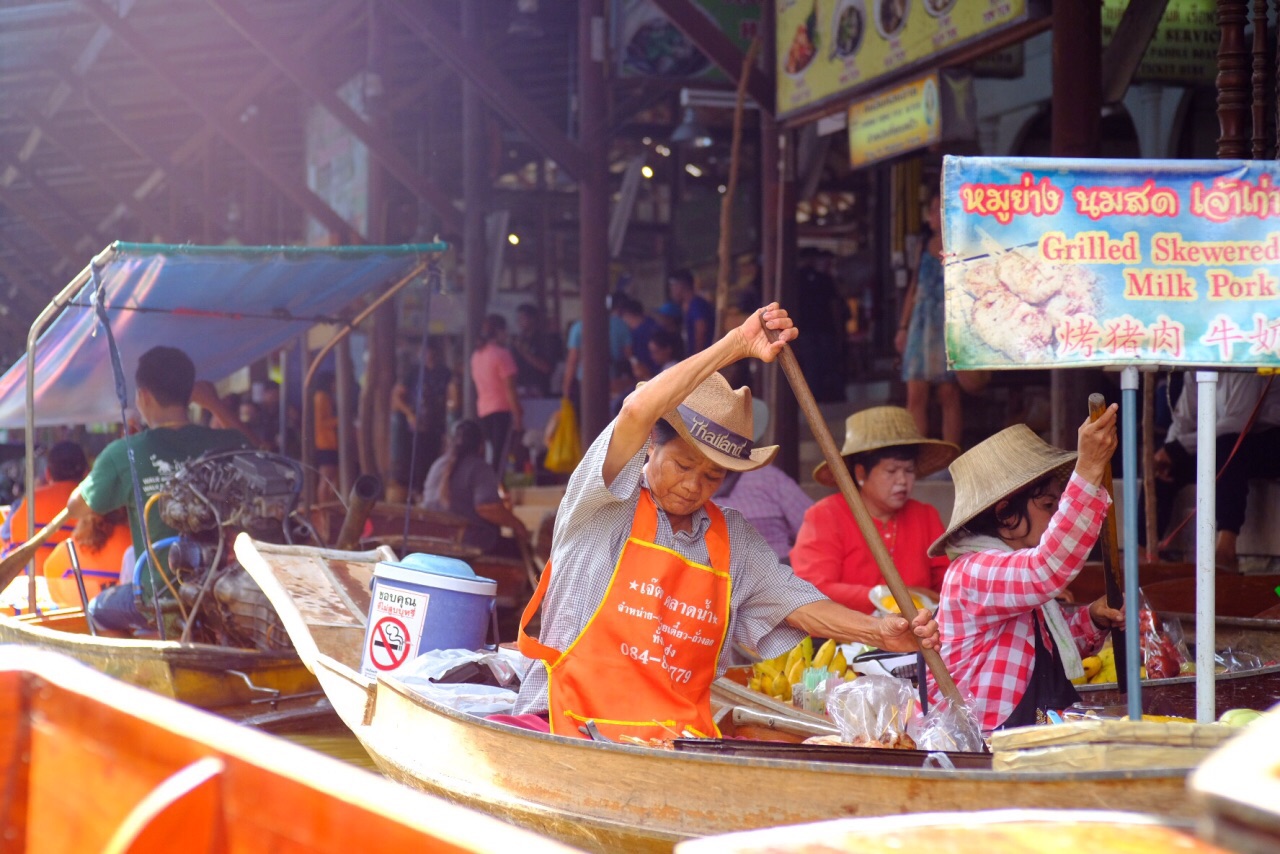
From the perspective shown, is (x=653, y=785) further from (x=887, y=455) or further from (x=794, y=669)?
(x=887, y=455)

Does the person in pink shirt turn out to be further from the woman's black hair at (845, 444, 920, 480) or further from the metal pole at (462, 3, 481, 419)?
the woman's black hair at (845, 444, 920, 480)

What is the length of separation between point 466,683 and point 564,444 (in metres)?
7.78

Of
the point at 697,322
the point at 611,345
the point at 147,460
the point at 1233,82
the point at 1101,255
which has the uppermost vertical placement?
the point at 1233,82

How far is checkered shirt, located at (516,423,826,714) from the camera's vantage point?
3.34m

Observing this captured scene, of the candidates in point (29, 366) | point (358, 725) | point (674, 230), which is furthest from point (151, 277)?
point (674, 230)

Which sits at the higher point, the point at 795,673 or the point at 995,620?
the point at 995,620

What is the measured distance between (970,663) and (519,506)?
321 inches

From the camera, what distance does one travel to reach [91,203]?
21938 millimetres

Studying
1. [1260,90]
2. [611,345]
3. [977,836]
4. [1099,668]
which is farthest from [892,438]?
[611,345]

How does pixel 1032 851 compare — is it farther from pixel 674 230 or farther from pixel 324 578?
pixel 674 230

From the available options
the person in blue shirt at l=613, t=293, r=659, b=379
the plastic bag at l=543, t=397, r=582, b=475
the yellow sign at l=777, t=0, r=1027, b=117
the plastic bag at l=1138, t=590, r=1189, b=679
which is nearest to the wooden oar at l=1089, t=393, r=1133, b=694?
the plastic bag at l=1138, t=590, r=1189, b=679

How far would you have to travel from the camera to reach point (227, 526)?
18.5ft

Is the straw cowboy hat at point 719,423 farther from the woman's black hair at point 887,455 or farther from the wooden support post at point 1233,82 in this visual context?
the wooden support post at point 1233,82

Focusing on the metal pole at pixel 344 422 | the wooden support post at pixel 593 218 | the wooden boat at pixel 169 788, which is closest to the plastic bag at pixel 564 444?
the metal pole at pixel 344 422
